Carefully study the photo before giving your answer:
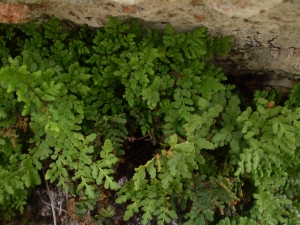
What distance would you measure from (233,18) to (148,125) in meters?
1.13

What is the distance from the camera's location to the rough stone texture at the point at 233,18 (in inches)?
89.1

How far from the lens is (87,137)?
282 cm

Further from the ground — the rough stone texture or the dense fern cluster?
the rough stone texture

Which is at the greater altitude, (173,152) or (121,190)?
(173,152)

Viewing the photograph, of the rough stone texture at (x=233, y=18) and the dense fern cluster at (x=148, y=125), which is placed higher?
the rough stone texture at (x=233, y=18)

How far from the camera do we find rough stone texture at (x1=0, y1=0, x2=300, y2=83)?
7.43 ft

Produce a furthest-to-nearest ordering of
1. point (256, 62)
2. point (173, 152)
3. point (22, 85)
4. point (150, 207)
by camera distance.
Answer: point (256, 62) < point (150, 207) < point (173, 152) < point (22, 85)

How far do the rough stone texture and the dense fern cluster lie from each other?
9cm

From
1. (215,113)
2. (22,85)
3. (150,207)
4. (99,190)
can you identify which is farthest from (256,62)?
(22,85)

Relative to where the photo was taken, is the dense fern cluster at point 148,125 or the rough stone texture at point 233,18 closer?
the rough stone texture at point 233,18

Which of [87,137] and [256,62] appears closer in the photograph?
[87,137]

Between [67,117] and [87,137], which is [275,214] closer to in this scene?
[87,137]

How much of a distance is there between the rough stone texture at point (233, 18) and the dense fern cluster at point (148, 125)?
0.09 meters

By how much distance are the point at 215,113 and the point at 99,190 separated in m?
1.19
